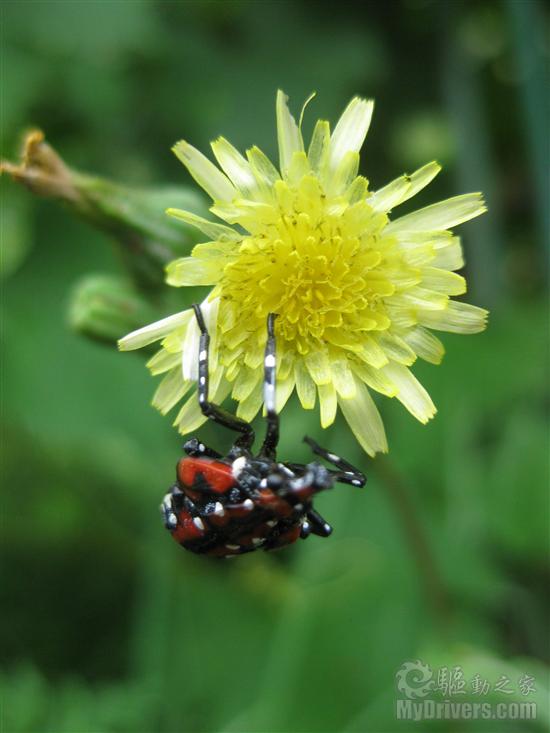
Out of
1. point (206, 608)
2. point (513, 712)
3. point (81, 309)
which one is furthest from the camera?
point (206, 608)

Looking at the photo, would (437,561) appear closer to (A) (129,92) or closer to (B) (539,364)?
(B) (539,364)

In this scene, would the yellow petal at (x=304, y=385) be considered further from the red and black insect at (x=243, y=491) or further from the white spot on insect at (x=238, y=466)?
the white spot on insect at (x=238, y=466)

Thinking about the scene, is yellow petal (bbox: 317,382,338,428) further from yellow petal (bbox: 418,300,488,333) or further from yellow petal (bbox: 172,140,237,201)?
yellow petal (bbox: 172,140,237,201)

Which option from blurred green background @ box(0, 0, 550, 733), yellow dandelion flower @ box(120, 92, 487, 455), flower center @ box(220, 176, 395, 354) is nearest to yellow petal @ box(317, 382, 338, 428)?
yellow dandelion flower @ box(120, 92, 487, 455)

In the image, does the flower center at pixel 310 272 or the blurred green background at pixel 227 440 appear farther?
the blurred green background at pixel 227 440

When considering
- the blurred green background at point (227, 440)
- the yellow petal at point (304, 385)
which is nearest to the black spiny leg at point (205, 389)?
the yellow petal at point (304, 385)

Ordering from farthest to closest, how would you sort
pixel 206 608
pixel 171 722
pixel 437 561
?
pixel 206 608 < pixel 437 561 < pixel 171 722

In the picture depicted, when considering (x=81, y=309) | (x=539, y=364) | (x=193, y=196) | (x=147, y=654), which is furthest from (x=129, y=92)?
(x=147, y=654)

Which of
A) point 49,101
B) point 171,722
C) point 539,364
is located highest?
point 49,101
